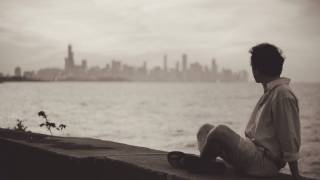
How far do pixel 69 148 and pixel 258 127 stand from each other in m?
2.68

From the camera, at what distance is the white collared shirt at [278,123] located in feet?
15.2

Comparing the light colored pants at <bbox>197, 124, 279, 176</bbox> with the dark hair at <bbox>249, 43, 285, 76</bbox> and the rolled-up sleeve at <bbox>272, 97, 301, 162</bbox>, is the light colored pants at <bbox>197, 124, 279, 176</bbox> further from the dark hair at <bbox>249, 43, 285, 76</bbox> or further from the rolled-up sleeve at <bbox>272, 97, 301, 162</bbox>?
the dark hair at <bbox>249, 43, 285, 76</bbox>

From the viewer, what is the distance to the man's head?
474 centimetres

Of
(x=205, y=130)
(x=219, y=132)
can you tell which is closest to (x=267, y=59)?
(x=219, y=132)

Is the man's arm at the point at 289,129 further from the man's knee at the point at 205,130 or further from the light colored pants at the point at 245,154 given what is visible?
the man's knee at the point at 205,130

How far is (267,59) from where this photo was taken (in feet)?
15.6

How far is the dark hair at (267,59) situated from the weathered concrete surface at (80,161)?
98 cm

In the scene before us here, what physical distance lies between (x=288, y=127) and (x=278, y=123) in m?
0.10

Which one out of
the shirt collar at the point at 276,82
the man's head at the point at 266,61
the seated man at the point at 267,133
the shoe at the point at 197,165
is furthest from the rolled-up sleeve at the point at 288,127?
the shoe at the point at 197,165

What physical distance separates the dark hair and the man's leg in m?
0.63

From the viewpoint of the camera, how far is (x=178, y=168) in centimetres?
501

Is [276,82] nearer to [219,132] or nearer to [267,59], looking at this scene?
[267,59]

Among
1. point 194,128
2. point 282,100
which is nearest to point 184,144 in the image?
point 194,128

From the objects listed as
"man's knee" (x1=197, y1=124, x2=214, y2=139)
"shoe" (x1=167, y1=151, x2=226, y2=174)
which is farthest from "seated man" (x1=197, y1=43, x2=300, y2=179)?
"man's knee" (x1=197, y1=124, x2=214, y2=139)
